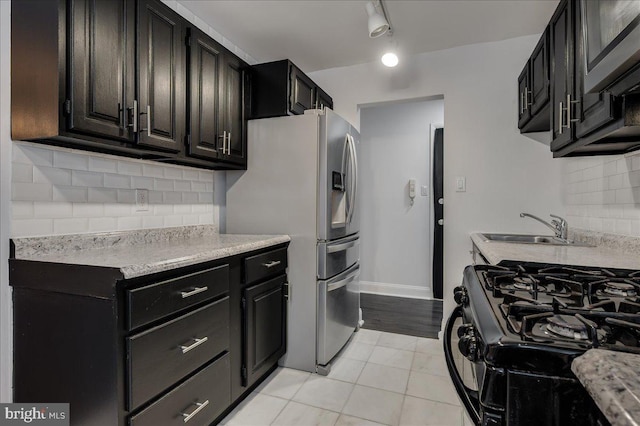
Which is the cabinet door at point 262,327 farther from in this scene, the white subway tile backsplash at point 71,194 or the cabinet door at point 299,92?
the cabinet door at point 299,92

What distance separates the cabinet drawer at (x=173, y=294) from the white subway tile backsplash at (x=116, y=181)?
0.76 meters

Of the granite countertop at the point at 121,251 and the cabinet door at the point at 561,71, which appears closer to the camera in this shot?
the granite countertop at the point at 121,251

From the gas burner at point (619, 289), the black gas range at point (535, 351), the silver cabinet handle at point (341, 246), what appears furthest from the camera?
the silver cabinet handle at point (341, 246)

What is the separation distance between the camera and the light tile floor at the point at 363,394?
1.73 metres

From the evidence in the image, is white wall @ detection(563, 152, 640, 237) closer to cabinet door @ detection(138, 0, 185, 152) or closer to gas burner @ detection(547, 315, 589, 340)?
gas burner @ detection(547, 315, 589, 340)

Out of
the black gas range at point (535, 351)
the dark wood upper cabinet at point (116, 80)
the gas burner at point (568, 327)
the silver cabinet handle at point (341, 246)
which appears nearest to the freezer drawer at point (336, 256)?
the silver cabinet handle at point (341, 246)

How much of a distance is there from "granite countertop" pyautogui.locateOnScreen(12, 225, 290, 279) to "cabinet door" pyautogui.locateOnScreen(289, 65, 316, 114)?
107cm

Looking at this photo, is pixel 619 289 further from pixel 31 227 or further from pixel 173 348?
pixel 31 227

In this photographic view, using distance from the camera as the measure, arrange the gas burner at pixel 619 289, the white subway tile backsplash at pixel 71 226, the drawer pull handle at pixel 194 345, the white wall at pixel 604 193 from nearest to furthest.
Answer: the gas burner at pixel 619 289 < the drawer pull handle at pixel 194 345 < the white subway tile backsplash at pixel 71 226 < the white wall at pixel 604 193

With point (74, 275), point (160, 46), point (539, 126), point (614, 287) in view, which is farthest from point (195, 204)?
point (539, 126)

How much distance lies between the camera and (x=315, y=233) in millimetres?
2240

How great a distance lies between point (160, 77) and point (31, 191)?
79 centimetres

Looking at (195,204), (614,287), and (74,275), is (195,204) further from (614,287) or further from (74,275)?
(614,287)

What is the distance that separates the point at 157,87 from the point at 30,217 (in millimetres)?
826
